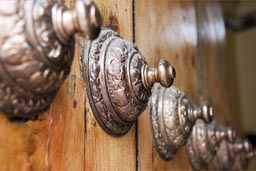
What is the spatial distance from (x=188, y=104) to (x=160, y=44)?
0.37 ft

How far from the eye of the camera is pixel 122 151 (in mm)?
448

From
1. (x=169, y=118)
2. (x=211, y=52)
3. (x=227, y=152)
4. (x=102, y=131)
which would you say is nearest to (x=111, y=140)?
(x=102, y=131)

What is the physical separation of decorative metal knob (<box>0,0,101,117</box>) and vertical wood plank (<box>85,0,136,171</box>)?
0.11 meters

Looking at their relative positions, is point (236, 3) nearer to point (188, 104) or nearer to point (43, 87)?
point (188, 104)

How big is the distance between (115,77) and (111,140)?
0.24 feet

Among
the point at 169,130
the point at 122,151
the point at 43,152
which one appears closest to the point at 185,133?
the point at 169,130

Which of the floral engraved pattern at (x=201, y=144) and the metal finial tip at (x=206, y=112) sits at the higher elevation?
the metal finial tip at (x=206, y=112)

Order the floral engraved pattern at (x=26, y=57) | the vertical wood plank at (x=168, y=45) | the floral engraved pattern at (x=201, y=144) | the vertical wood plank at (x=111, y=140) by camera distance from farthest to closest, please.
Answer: the floral engraved pattern at (x=201, y=144)
the vertical wood plank at (x=168, y=45)
the vertical wood plank at (x=111, y=140)
the floral engraved pattern at (x=26, y=57)

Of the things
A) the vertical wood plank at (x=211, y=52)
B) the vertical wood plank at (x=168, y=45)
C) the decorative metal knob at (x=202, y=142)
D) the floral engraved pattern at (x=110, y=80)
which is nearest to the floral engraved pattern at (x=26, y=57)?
the floral engraved pattern at (x=110, y=80)

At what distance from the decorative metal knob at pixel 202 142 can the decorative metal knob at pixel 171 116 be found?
0.49 ft

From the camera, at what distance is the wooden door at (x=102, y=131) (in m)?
0.30

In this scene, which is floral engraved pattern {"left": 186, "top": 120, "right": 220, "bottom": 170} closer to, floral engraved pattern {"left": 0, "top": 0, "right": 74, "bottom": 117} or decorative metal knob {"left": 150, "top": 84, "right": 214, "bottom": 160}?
decorative metal knob {"left": 150, "top": 84, "right": 214, "bottom": 160}

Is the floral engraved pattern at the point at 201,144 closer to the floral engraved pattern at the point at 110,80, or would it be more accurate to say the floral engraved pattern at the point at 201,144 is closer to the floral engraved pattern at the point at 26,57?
the floral engraved pattern at the point at 110,80

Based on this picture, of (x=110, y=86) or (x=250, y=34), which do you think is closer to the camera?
(x=110, y=86)
